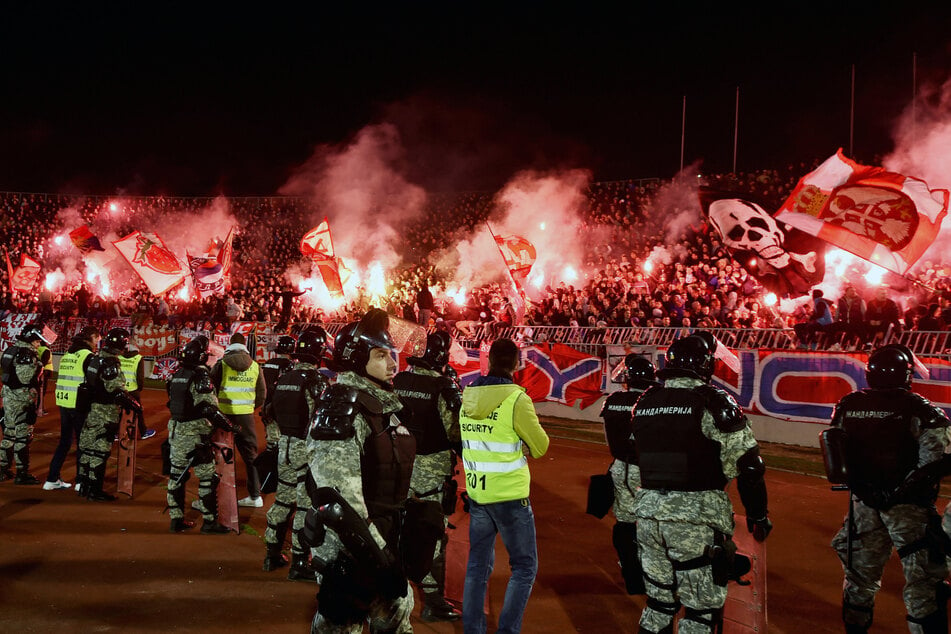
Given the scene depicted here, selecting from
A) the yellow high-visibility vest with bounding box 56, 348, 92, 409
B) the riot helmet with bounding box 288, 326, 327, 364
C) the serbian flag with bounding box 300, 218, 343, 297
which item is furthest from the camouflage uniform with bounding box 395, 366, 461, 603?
the serbian flag with bounding box 300, 218, 343, 297

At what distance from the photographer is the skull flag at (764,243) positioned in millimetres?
12766

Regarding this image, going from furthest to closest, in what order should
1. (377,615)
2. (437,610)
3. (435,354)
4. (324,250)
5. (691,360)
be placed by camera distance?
(324,250), (435,354), (437,610), (691,360), (377,615)

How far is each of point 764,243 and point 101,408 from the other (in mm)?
11116

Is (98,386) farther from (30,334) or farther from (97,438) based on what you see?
(30,334)

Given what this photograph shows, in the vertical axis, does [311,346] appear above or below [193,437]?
above

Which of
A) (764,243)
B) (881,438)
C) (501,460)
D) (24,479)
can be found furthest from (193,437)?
(764,243)

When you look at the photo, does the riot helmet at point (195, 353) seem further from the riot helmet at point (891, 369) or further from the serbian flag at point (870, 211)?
the serbian flag at point (870, 211)

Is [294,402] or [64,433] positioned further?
[64,433]

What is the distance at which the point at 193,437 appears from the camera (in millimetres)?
8031

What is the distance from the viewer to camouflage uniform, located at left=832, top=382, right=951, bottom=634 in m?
4.62

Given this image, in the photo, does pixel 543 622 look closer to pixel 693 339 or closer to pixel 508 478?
pixel 508 478

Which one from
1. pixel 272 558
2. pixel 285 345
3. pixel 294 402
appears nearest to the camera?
pixel 272 558

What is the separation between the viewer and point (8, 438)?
1047 cm

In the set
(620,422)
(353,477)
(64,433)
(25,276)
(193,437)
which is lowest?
(64,433)
